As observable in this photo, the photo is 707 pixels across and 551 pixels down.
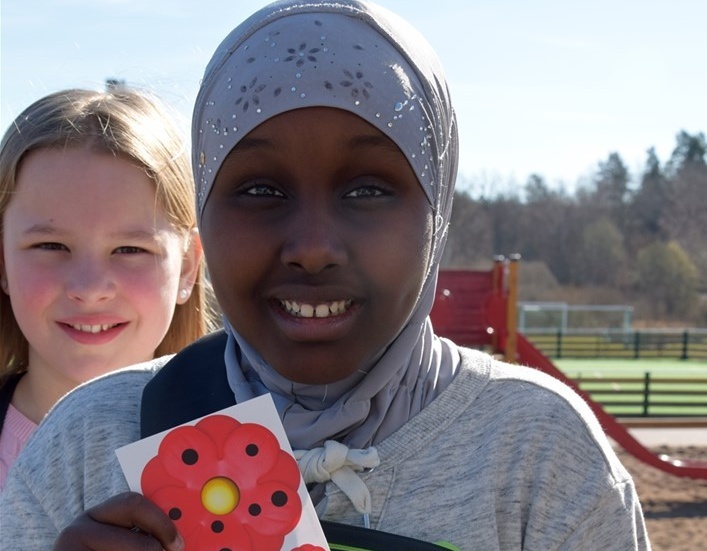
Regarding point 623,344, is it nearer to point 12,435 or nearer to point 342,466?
point 12,435

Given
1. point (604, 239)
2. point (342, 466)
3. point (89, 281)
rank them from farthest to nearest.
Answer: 1. point (604, 239)
2. point (89, 281)
3. point (342, 466)

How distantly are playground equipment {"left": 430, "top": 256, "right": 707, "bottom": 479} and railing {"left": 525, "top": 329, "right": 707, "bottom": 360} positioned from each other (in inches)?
659

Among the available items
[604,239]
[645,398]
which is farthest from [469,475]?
[604,239]

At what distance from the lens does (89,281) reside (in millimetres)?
2299

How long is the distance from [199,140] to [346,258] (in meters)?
0.41

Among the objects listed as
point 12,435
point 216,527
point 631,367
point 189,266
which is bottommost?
point 631,367

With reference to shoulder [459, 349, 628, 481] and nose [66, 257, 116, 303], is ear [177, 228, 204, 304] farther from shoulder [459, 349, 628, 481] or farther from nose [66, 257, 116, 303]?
shoulder [459, 349, 628, 481]

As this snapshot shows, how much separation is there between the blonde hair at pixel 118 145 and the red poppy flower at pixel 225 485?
1.16m

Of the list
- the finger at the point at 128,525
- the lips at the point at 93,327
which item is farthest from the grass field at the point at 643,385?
the finger at the point at 128,525

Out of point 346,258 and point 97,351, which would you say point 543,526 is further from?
point 97,351

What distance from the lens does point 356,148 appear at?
4.69 feet

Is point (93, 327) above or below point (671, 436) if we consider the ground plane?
above

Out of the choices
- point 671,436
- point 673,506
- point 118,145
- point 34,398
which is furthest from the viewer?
point 671,436

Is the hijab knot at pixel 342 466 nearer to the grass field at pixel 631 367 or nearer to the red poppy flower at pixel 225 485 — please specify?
the red poppy flower at pixel 225 485
